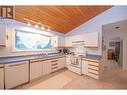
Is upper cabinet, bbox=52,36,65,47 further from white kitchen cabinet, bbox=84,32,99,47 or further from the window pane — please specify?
white kitchen cabinet, bbox=84,32,99,47

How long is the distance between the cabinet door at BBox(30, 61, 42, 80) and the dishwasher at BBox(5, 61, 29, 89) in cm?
17

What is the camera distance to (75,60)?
437 cm

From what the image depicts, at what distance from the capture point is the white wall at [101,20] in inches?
145

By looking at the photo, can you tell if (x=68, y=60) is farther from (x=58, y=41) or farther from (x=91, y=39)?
(x=91, y=39)

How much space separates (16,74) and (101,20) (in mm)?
3588

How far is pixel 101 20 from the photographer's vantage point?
14.2 ft

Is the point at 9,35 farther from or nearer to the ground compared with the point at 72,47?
farther from the ground

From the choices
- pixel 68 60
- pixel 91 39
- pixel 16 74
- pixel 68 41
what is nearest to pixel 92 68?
pixel 91 39

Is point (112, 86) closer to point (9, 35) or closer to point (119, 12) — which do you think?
point (119, 12)

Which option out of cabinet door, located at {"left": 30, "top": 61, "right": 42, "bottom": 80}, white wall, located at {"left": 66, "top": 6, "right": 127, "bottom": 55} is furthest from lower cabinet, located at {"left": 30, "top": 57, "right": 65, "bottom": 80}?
A: white wall, located at {"left": 66, "top": 6, "right": 127, "bottom": 55}

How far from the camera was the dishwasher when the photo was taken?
8.17 feet

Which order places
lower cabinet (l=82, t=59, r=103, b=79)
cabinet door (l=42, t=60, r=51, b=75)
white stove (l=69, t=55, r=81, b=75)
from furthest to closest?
1. white stove (l=69, t=55, r=81, b=75)
2. cabinet door (l=42, t=60, r=51, b=75)
3. lower cabinet (l=82, t=59, r=103, b=79)

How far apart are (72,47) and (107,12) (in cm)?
230
